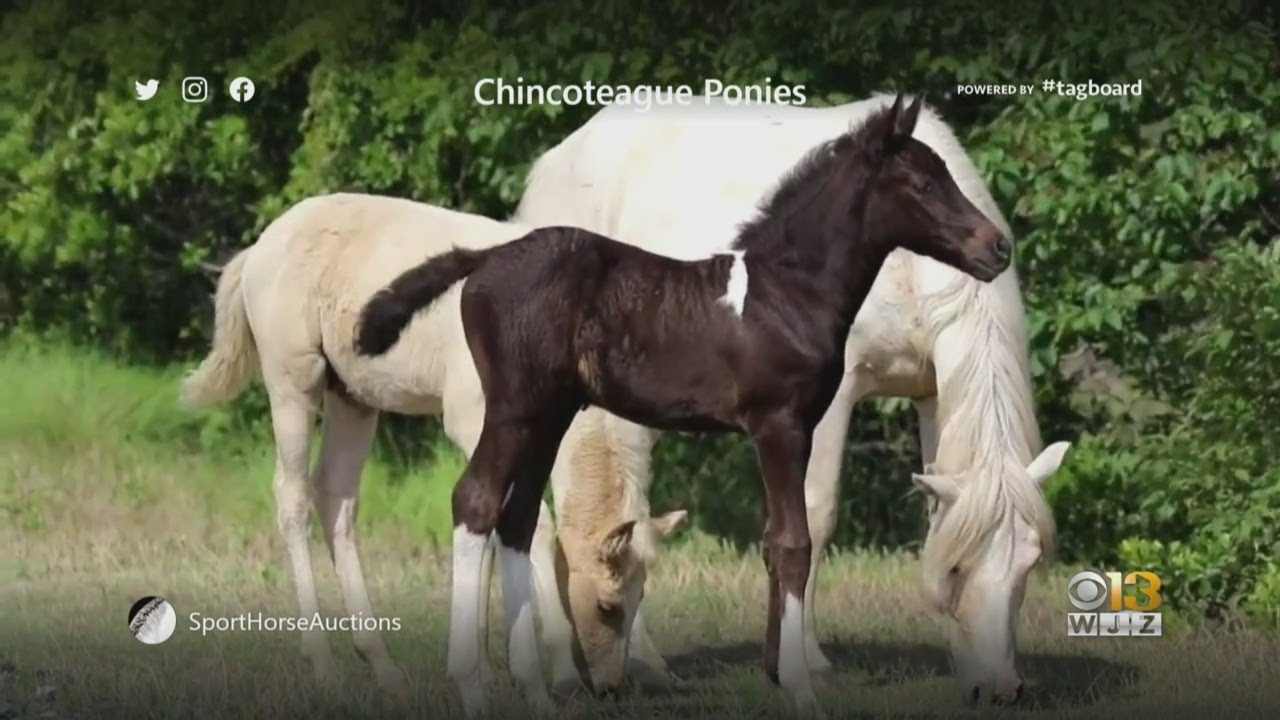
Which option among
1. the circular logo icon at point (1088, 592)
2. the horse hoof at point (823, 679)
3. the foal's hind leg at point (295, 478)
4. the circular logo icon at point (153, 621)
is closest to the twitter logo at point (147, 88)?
the foal's hind leg at point (295, 478)

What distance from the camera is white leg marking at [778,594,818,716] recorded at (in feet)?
17.1

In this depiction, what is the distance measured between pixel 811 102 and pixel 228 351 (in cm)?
214

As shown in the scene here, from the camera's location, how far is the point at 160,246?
7.79 metres

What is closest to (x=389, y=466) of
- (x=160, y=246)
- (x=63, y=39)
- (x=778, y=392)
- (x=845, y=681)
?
(x=160, y=246)

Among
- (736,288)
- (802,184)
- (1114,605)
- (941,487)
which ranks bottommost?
(1114,605)

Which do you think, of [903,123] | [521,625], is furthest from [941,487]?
[521,625]

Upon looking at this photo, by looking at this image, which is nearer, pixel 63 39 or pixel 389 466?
pixel 63 39

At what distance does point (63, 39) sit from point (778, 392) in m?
3.02

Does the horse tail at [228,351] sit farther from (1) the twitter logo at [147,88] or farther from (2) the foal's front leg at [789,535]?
(2) the foal's front leg at [789,535]

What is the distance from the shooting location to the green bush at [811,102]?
22.7 ft

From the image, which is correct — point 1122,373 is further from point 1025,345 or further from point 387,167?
point 387,167

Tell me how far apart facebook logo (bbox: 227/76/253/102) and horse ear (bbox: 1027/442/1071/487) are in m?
2.66

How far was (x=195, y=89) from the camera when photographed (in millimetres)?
6570

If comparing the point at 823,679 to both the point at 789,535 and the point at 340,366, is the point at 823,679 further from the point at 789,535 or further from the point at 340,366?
the point at 340,366
